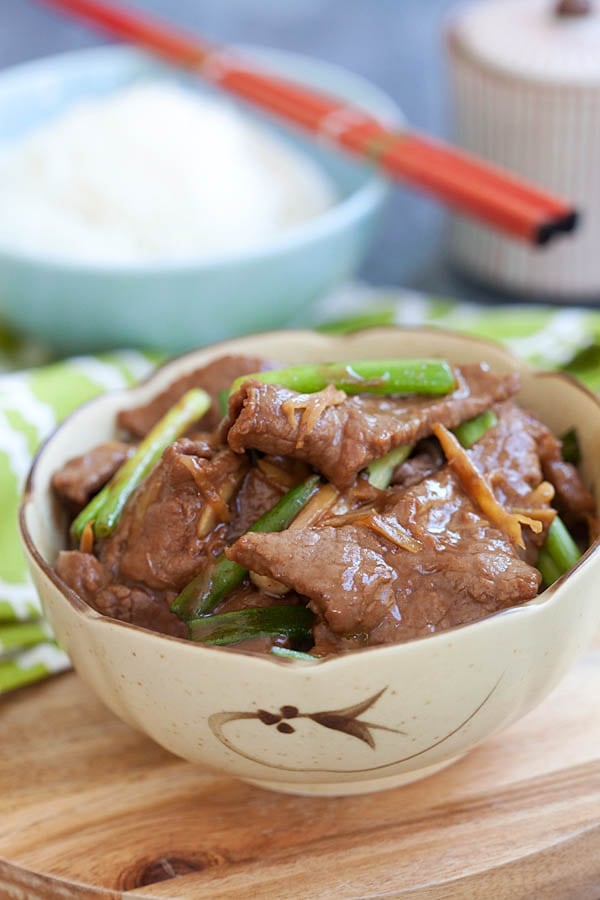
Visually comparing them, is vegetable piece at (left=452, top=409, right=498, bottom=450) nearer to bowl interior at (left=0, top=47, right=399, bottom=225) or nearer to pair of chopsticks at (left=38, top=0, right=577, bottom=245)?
pair of chopsticks at (left=38, top=0, right=577, bottom=245)

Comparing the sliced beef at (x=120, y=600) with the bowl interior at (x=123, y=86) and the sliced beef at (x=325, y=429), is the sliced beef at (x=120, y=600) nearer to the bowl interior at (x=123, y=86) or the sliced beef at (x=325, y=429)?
the sliced beef at (x=325, y=429)

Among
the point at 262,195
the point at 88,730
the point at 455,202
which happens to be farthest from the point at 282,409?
the point at 262,195

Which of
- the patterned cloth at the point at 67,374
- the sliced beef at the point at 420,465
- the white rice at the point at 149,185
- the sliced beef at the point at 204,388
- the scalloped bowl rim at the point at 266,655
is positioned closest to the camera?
the scalloped bowl rim at the point at 266,655

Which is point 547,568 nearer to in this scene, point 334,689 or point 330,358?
point 334,689

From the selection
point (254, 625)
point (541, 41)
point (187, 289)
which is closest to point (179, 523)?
point (254, 625)

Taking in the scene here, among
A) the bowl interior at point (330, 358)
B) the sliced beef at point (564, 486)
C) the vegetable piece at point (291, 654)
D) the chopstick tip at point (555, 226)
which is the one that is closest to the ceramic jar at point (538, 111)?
the chopstick tip at point (555, 226)

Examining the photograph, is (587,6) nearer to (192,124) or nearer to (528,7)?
(528,7)
